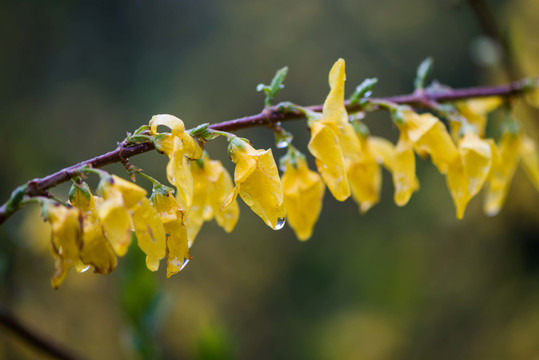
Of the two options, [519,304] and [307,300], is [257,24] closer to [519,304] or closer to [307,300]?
[307,300]

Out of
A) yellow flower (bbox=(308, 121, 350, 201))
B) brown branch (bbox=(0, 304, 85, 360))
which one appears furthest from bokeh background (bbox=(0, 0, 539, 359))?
yellow flower (bbox=(308, 121, 350, 201))

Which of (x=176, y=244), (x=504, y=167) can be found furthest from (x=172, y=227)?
(x=504, y=167)

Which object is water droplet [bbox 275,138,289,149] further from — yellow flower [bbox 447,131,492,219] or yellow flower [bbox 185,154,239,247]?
yellow flower [bbox 447,131,492,219]

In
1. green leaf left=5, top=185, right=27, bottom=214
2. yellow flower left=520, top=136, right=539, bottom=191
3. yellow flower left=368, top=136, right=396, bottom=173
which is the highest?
green leaf left=5, top=185, right=27, bottom=214

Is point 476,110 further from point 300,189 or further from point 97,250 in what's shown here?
point 97,250

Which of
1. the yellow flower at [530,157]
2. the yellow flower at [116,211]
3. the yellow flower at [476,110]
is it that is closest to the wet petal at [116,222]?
the yellow flower at [116,211]

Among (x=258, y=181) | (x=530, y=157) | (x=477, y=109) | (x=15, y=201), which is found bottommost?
(x=530, y=157)
